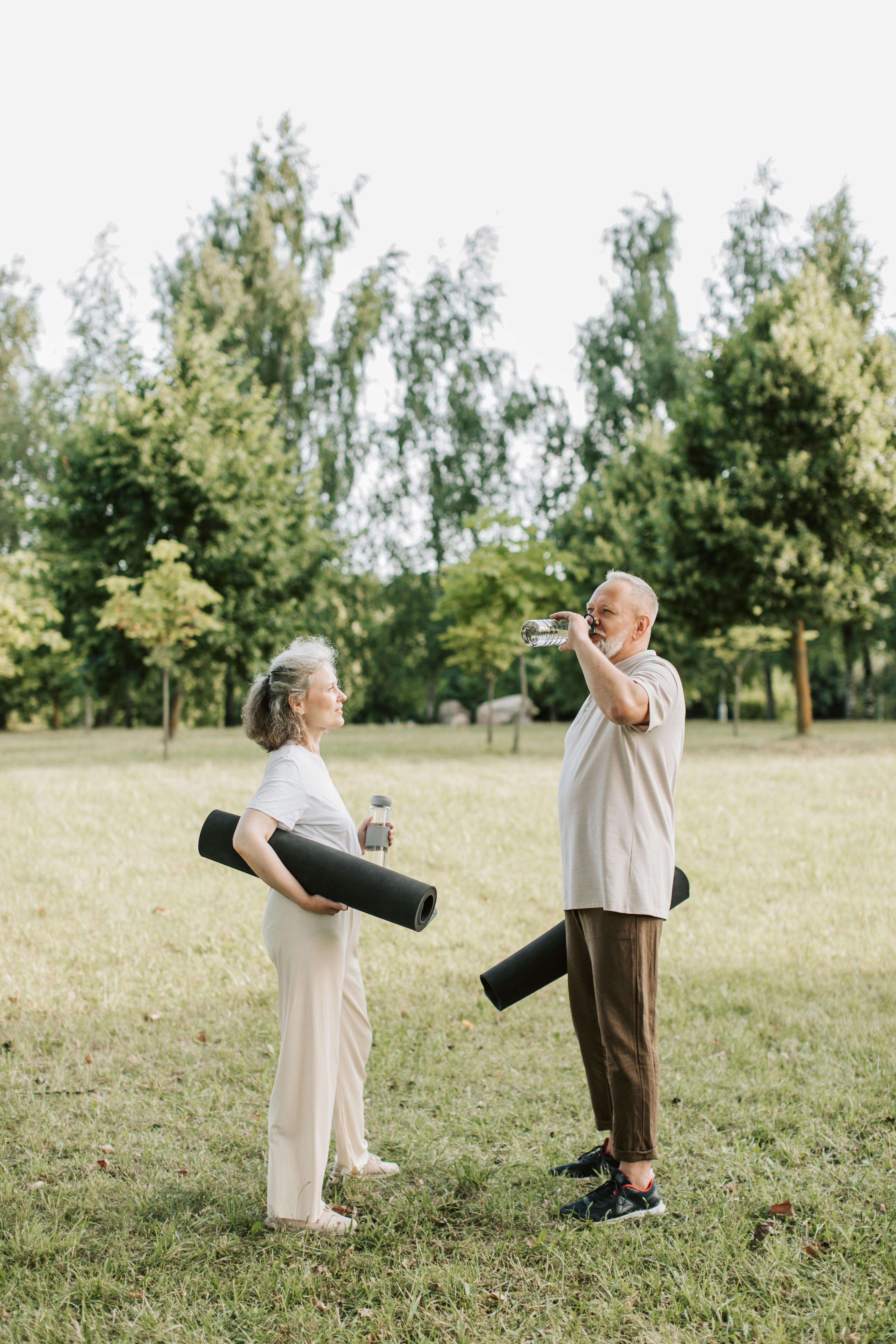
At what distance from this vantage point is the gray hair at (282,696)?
11.5 ft

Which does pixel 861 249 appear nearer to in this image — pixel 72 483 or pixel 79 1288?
pixel 72 483

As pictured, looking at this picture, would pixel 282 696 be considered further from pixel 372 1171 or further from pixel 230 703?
pixel 230 703

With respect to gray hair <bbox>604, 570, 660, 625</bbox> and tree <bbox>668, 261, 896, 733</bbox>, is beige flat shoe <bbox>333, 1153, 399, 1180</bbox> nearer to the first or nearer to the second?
gray hair <bbox>604, 570, 660, 625</bbox>

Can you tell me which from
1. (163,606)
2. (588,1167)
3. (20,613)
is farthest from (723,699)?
(588,1167)

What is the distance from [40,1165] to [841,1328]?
3180 mm

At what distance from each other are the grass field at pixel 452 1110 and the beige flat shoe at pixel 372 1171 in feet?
0.18

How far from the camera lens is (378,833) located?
12.6ft

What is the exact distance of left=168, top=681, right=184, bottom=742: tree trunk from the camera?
1011 inches

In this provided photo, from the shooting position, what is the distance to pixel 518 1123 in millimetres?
4605

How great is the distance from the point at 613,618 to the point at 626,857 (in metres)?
0.86

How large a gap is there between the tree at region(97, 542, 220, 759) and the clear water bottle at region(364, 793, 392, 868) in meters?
14.3

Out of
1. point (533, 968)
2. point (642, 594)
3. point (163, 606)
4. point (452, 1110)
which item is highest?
point (163, 606)

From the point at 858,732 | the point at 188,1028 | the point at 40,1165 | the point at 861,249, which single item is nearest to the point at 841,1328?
the point at 40,1165

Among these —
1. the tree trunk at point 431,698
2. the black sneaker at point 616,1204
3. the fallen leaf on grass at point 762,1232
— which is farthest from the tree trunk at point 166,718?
the tree trunk at point 431,698
